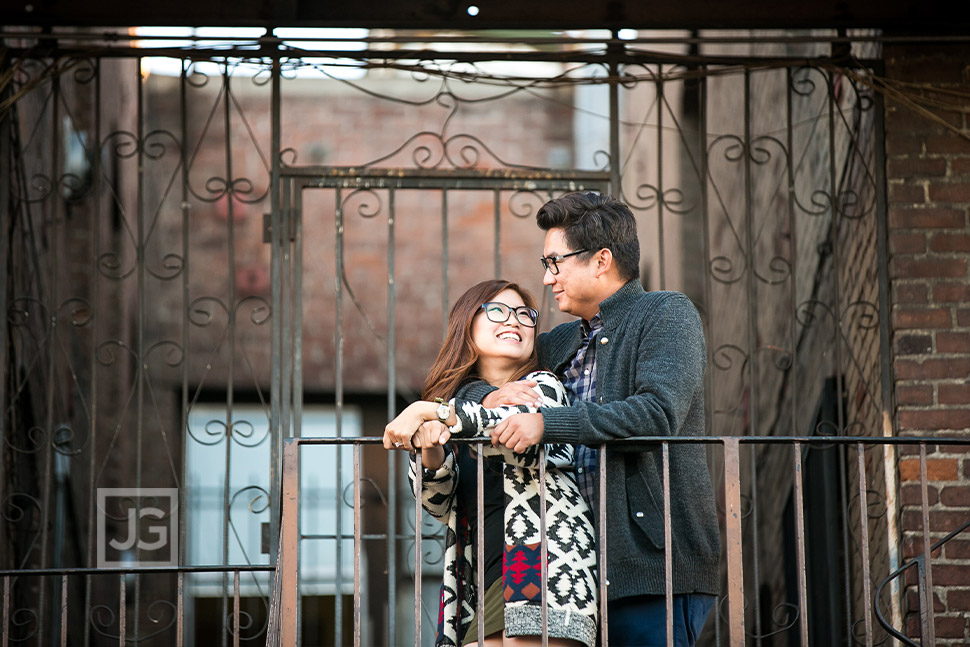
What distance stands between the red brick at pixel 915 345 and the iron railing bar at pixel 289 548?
278cm

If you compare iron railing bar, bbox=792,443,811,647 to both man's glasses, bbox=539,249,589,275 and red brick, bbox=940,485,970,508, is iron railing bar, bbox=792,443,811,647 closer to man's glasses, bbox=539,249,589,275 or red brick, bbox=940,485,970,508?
man's glasses, bbox=539,249,589,275

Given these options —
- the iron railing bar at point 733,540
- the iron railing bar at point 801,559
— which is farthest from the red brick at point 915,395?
the iron railing bar at point 733,540

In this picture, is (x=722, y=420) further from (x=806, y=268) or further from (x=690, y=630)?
(x=690, y=630)

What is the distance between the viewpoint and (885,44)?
6.20 meters

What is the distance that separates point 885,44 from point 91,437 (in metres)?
3.73

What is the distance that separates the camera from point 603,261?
14.3 feet

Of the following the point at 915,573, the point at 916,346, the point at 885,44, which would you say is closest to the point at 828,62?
the point at 885,44

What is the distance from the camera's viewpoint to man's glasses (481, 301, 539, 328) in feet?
13.9

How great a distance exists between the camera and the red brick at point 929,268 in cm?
593

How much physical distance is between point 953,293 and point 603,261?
7.21 feet

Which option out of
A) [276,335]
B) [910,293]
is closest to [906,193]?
[910,293]

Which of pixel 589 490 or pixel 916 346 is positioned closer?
pixel 589 490

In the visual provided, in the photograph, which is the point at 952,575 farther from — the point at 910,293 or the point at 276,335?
the point at 276,335

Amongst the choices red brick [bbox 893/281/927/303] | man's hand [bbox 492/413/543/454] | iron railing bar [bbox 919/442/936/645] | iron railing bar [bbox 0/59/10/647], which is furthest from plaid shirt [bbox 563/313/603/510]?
iron railing bar [bbox 0/59/10/647]
